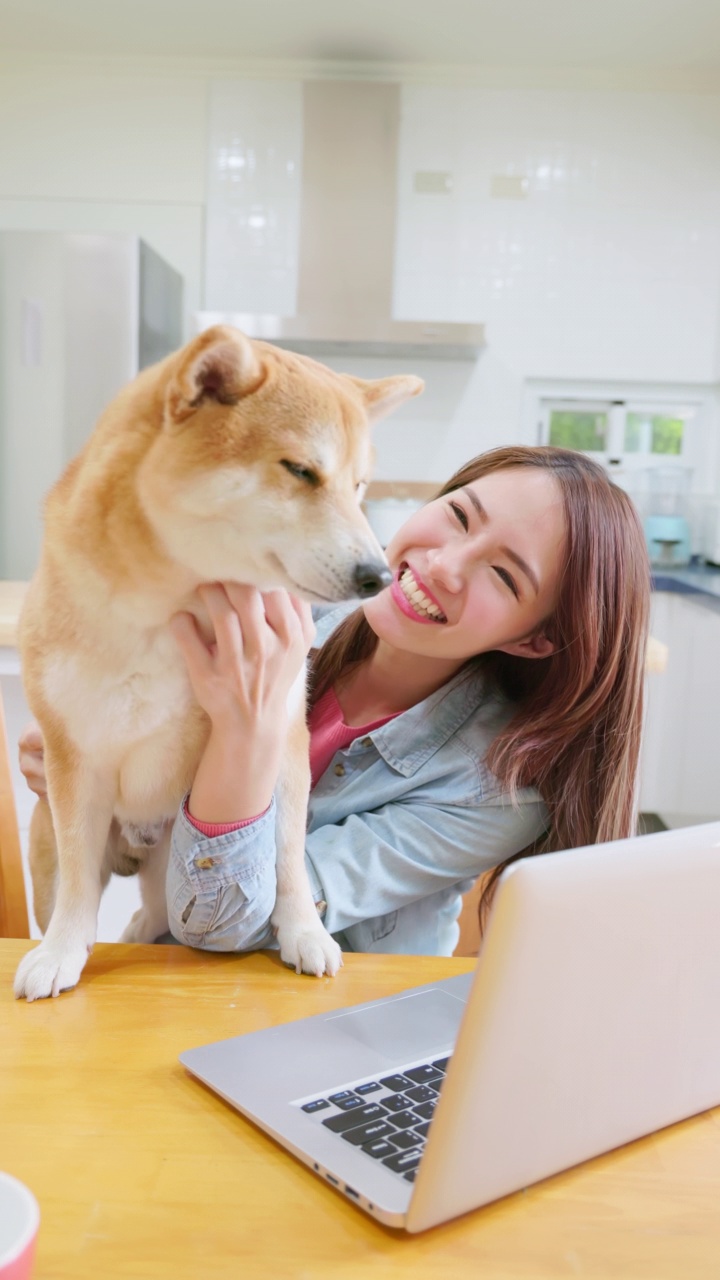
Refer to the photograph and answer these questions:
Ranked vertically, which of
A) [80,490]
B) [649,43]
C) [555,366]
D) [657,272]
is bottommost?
[80,490]

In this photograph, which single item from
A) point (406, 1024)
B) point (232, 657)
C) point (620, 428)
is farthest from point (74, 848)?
point (620, 428)

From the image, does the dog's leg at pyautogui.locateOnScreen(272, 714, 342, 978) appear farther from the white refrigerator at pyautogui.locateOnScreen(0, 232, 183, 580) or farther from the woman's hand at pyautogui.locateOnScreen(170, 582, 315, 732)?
the white refrigerator at pyautogui.locateOnScreen(0, 232, 183, 580)

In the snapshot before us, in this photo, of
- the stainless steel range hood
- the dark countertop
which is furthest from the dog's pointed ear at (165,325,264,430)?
the stainless steel range hood

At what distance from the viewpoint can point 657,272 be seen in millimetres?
4023

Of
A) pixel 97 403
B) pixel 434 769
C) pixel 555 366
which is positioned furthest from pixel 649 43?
pixel 434 769

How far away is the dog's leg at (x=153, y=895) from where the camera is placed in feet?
3.41

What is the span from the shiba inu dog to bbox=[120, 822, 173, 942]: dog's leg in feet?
0.32

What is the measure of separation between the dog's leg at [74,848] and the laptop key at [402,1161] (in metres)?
0.35

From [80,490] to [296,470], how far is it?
195 mm

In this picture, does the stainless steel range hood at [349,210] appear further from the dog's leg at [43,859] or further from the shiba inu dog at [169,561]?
the shiba inu dog at [169,561]

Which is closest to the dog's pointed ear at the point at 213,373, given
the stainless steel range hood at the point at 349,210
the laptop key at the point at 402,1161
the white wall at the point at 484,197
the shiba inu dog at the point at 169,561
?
the shiba inu dog at the point at 169,561

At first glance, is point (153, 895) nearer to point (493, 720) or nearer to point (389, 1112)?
point (493, 720)

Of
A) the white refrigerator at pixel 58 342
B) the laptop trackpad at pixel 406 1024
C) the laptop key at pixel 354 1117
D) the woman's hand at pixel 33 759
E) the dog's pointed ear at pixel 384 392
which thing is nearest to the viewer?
the laptop key at pixel 354 1117

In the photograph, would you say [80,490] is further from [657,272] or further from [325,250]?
[657,272]
